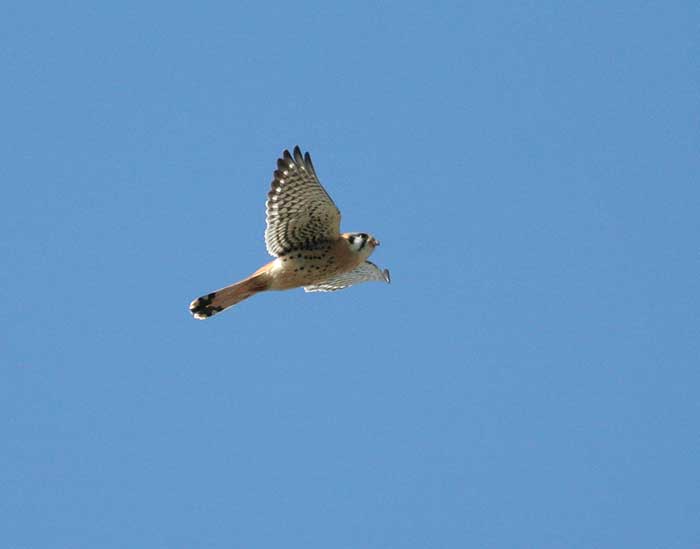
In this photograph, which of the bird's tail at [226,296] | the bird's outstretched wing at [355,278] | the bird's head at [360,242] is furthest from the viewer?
the bird's outstretched wing at [355,278]

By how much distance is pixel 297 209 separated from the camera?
35.9ft

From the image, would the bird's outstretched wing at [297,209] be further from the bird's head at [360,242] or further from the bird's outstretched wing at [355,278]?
the bird's outstretched wing at [355,278]

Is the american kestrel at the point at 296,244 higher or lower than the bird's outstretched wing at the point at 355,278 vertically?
lower

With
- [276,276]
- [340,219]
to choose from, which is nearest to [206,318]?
[276,276]

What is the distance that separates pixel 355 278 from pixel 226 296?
1888mm

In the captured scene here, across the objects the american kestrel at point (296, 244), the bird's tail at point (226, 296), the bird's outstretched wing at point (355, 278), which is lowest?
the bird's tail at point (226, 296)

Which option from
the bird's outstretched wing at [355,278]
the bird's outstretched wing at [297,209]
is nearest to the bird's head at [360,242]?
the bird's outstretched wing at [297,209]

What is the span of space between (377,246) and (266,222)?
1245 millimetres

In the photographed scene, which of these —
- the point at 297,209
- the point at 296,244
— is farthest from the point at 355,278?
the point at 297,209

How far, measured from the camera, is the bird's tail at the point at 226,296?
440 inches

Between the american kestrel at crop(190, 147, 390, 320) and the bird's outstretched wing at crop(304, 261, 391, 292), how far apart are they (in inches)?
31.1

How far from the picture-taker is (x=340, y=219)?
11.1 meters

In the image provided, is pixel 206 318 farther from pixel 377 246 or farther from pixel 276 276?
pixel 377 246

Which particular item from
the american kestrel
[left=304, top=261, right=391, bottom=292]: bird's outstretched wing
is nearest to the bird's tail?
the american kestrel
